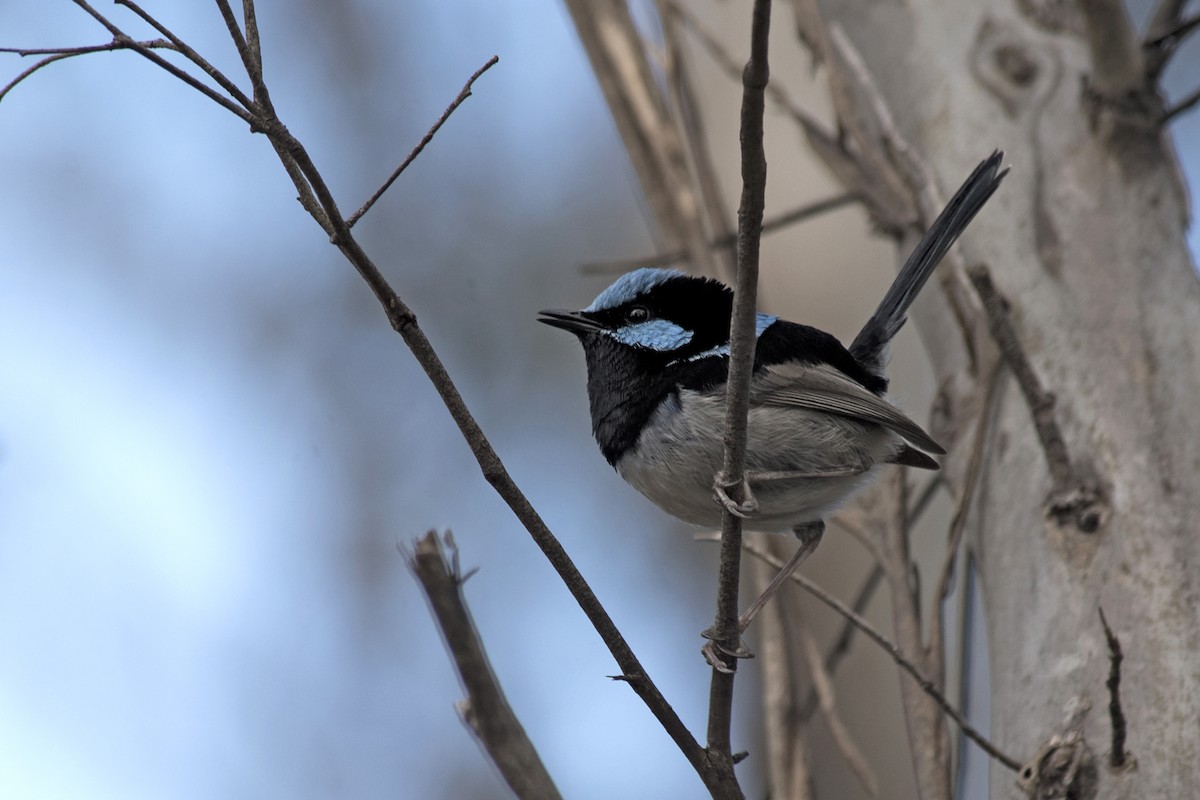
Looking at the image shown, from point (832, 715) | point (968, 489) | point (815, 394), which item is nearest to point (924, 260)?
point (815, 394)

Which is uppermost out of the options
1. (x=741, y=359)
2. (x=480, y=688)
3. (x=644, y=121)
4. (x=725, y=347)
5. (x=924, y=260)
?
(x=644, y=121)

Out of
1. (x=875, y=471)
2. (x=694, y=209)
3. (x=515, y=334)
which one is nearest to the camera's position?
(x=875, y=471)

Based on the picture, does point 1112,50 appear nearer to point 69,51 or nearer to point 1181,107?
point 1181,107

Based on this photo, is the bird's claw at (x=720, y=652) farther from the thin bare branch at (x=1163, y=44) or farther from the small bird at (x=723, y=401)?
the thin bare branch at (x=1163, y=44)

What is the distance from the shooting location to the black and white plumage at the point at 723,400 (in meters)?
3.11

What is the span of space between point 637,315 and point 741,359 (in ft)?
5.00

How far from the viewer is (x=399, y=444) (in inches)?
296

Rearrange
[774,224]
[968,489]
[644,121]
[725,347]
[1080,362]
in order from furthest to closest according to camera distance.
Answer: [644,121] → [774,224] → [725,347] → [968,489] → [1080,362]

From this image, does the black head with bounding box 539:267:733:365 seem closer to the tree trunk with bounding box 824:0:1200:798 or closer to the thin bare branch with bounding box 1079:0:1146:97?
the tree trunk with bounding box 824:0:1200:798

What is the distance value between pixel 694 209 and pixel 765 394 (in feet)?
4.72

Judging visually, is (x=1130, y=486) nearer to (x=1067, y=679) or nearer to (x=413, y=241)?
(x=1067, y=679)

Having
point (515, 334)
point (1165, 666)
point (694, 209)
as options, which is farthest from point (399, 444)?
point (1165, 666)

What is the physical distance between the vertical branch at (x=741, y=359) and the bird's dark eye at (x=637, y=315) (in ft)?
4.19

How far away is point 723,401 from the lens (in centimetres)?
308
